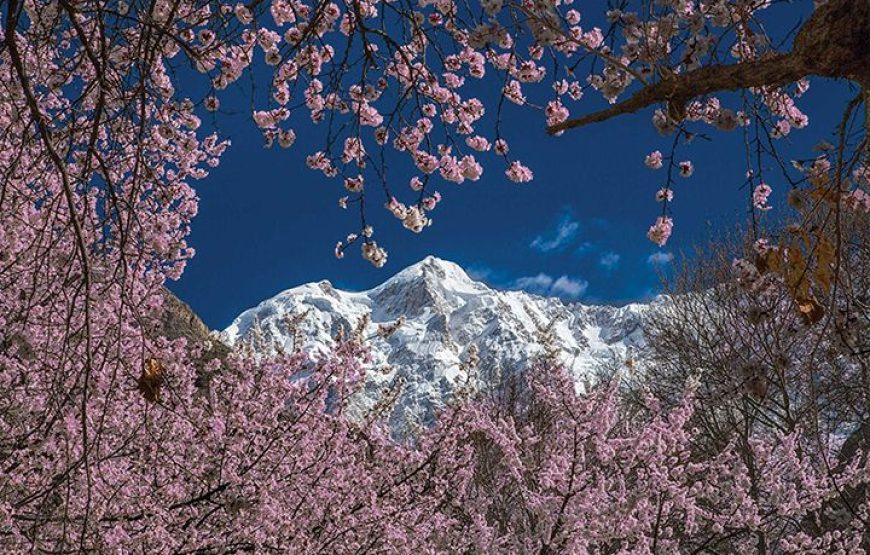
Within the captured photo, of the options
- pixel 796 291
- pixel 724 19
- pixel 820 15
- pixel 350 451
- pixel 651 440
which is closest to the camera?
pixel 820 15

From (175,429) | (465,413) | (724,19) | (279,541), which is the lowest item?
(279,541)

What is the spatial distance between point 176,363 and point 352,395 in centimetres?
162

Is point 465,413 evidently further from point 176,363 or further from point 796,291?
point 796,291

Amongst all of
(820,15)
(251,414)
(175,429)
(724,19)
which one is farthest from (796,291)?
(251,414)

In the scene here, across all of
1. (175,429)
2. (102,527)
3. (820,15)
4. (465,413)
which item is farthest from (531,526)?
(820,15)

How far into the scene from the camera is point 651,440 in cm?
589

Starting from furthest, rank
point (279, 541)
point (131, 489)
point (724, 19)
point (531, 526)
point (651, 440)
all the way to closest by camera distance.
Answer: point (531, 526)
point (651, 440)
point (279, 541)
point (131, 489)
point (724, 19)

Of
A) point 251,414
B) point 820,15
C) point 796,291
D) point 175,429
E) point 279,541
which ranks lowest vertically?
point 796,291

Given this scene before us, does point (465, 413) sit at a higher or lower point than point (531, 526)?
higher

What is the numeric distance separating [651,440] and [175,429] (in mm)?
3910

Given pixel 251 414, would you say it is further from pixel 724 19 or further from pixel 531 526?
pixel 724 19

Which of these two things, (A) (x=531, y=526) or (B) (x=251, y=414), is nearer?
(B) (x=251, y=414)

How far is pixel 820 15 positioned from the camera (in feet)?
4.24

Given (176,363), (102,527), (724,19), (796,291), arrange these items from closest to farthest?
(796,291)
(724,19)
(102,527)
(176,363)
